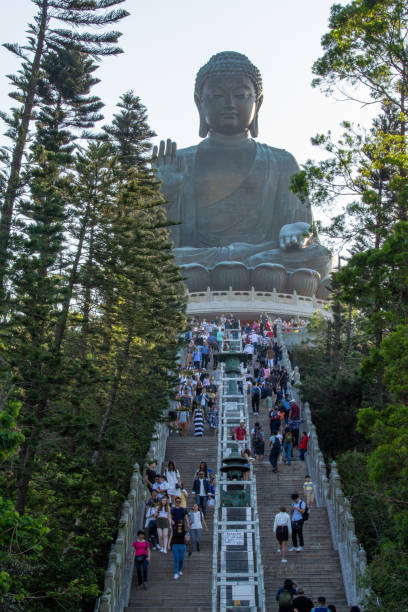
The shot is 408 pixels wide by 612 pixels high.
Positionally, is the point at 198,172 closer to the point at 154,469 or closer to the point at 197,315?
the point at 197,315

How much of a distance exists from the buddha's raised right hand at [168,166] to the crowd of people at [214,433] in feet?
30.7

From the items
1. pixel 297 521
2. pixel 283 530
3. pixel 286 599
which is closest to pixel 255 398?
pixel 297 521

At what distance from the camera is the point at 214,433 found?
1705 centimetres

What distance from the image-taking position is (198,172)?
37.6 m

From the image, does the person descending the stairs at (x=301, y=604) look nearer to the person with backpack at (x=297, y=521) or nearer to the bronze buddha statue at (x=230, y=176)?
the person with backpack at (x=297, y=521)

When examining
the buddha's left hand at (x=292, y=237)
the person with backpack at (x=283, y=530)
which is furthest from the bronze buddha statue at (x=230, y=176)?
the person with backpack at (x=283, y=530)

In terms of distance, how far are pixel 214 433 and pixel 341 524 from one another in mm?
5469

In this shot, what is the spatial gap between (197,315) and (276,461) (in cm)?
1727

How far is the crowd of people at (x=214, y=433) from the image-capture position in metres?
11.0

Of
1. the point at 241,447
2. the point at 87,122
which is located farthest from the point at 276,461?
the point at 87,122

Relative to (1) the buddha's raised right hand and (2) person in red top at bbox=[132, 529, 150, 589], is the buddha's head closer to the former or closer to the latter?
(1) the buddha's raised right hand

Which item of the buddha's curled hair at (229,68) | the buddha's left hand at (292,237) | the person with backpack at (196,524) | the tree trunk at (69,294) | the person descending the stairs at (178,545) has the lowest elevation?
the person descending the stairs at (178,545)

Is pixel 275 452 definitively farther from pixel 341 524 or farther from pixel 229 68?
pixel 229 68

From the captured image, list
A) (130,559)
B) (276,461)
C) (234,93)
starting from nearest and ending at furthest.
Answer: (130,559), (276,461), (234,93)
